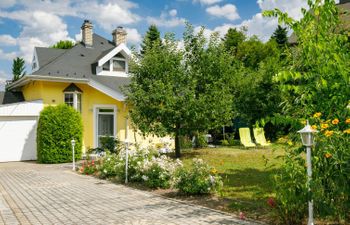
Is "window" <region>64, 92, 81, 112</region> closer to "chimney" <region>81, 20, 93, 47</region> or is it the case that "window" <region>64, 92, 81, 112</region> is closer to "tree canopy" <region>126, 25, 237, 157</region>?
"tree canopy" <region>126, 25, 237, 157</region>

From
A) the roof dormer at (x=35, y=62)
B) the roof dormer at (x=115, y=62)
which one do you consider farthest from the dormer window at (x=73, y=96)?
the roof dormer at (x=35, y=62)

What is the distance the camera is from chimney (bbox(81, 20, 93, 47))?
24000mm

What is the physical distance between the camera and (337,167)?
5.14 meters

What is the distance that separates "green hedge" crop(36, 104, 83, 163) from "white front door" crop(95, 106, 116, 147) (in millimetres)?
2865

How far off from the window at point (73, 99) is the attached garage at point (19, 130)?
4.61 feet

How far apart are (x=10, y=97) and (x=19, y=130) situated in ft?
18.0

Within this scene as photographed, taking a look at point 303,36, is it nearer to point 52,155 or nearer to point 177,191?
point 177,191

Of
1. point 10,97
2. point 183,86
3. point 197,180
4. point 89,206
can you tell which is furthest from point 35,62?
point 197,180

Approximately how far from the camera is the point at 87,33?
24.1 meters

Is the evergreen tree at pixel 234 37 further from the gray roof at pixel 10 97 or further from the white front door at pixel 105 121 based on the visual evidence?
the gray roof at pixel 10 97

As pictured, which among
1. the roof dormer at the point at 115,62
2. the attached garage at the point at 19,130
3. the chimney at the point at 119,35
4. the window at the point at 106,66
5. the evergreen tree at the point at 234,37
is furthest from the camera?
the evergreen tree at the point at 234,37

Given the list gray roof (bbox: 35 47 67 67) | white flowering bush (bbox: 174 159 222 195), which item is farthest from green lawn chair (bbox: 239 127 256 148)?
gray roof (bbox: 35 47 67 67)

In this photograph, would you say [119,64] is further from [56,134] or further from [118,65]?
[56,134]

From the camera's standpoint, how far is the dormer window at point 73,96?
63.1 feet
